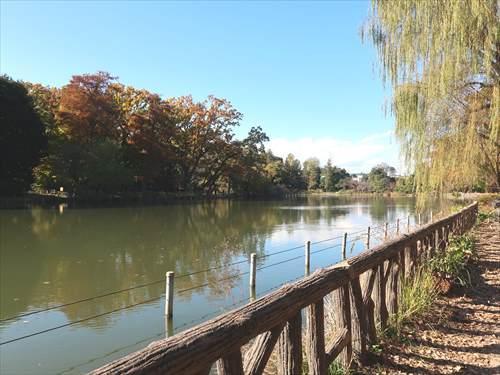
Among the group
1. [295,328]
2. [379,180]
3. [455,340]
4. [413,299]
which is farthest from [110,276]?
[379,180]

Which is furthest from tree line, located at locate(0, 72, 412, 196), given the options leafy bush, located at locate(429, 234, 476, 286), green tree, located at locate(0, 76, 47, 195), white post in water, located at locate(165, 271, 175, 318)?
leafy bush, located at locate(429, 234, 476, 286)

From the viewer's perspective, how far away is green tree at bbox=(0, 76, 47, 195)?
3569cm

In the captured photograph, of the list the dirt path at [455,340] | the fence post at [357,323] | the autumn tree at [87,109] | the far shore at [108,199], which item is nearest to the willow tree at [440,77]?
Answer: the dirt path at [455,340]

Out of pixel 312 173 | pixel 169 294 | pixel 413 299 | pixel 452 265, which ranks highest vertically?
pixel 312 173

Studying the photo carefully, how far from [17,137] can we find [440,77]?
1412 inches

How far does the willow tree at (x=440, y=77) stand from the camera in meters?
8.13

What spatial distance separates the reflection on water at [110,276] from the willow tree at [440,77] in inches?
195

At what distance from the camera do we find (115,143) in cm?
4381

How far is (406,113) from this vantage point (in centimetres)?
1062

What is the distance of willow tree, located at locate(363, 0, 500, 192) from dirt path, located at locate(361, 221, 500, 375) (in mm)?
4239

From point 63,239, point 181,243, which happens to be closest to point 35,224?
point 63,239

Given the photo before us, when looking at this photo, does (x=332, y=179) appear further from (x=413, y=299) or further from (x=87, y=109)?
(x=413, y=299)

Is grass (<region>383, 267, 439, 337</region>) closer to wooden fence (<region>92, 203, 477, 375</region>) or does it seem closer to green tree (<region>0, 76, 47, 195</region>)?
wooden fence (<region>92, 203, 477, 375</region>)

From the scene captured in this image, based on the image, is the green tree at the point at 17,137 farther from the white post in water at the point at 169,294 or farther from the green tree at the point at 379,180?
the green tree at the point at 379,180
